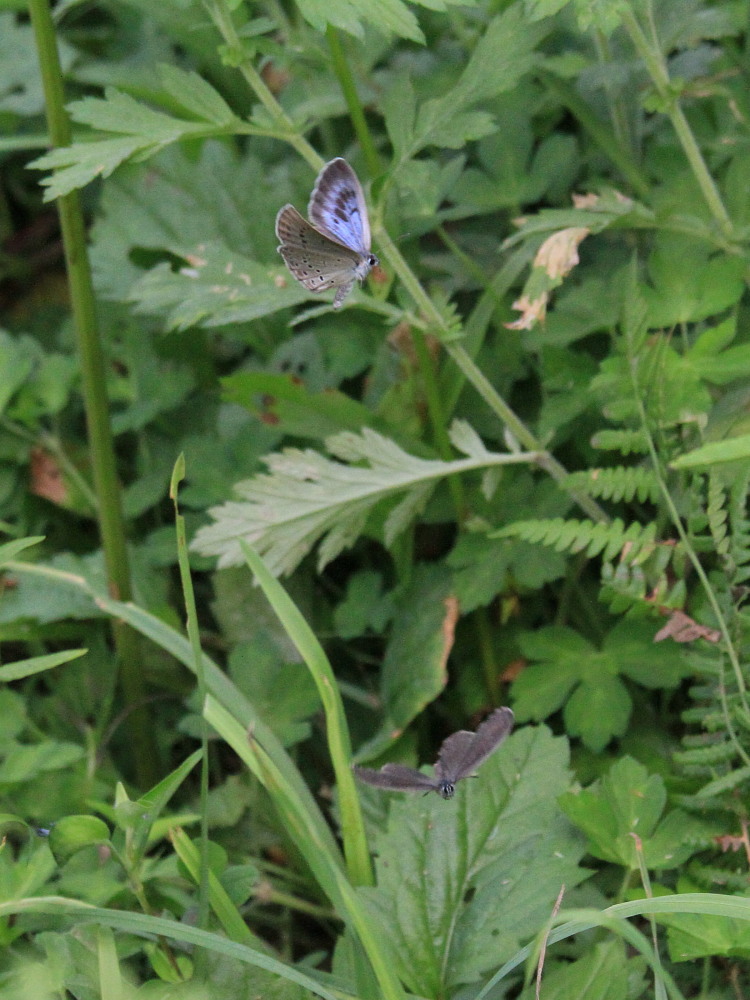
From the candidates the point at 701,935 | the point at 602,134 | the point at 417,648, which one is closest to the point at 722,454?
the point at 701,935

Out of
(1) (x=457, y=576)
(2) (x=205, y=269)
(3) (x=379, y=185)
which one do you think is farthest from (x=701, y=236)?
(2) (x=205, y=269)

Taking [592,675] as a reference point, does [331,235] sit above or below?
above

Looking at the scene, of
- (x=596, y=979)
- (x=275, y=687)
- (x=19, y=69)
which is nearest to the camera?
(x=596, y=979)

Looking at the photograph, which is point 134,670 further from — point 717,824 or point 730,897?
point 730,897

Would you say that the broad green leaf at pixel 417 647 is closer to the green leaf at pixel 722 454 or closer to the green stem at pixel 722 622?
the green stem at pixel 722 622

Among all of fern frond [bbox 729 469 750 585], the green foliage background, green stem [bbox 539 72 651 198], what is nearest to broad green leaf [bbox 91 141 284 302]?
the green foliage background

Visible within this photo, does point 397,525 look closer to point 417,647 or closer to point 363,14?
point 417,647

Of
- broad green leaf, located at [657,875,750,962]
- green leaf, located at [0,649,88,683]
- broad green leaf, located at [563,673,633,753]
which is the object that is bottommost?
broad green leaf, located at [657,875,750,962]

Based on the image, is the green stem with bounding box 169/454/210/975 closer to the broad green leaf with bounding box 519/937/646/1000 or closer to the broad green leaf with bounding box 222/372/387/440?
the broad green leaf with bounding box 519/937/646/1000
